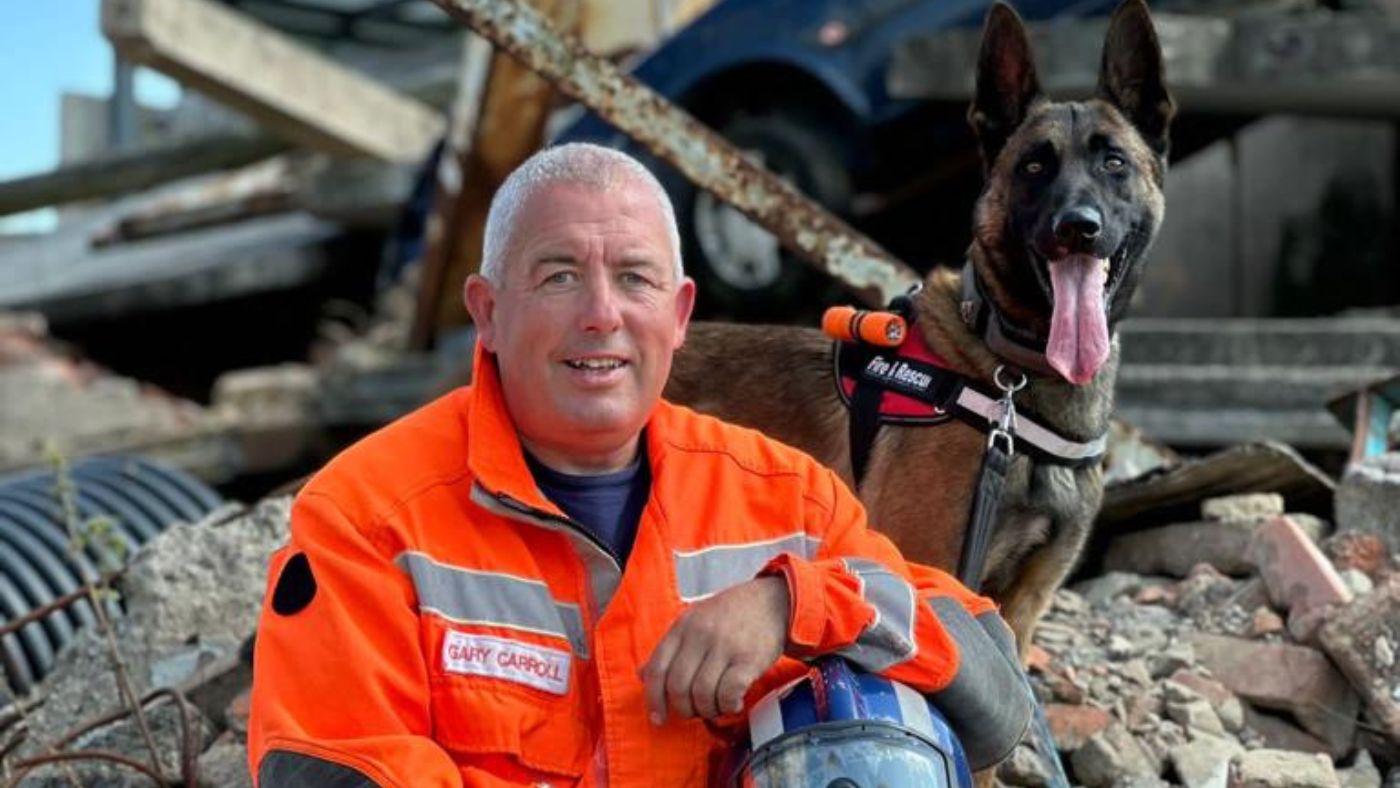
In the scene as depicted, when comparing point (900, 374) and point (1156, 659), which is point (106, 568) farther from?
point (1156, 659)

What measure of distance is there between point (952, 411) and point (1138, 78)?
0.84m

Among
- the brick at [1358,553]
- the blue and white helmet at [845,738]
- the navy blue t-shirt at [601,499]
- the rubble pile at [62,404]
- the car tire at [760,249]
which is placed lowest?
the rubble pile at [62,404]

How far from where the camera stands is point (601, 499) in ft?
8.19

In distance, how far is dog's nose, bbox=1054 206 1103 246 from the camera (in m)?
3.41

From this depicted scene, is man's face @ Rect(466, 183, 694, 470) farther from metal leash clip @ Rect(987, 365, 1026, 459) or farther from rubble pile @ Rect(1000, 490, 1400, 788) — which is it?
rubble pile @ Rect(1000, 490, 1400, 788)

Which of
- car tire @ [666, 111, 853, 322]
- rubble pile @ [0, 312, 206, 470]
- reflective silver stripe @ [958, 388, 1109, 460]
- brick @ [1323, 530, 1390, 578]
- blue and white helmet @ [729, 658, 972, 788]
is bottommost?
rubble pile @ [0, 312, 206, 470]

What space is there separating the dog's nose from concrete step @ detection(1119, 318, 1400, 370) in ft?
9.60

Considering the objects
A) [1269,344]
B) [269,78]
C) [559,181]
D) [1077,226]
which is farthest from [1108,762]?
[269,78]

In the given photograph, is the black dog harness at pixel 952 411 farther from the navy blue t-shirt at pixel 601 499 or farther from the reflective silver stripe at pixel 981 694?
the navy blue t-shirt at pixel 601 499

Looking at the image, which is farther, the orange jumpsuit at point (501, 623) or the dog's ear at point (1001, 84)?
the dog's ear at point (1001, 84)

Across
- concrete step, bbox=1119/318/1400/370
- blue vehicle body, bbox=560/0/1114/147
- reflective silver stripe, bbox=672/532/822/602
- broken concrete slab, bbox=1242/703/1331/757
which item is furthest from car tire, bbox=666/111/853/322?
reflective silver stripe, bbox=672/532/822/602

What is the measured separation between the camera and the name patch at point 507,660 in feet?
7.59

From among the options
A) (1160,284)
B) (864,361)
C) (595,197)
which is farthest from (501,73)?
(595,197)

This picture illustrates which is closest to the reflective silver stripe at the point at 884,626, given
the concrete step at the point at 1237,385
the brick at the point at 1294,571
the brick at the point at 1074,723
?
the brick at the point at 1074,723
